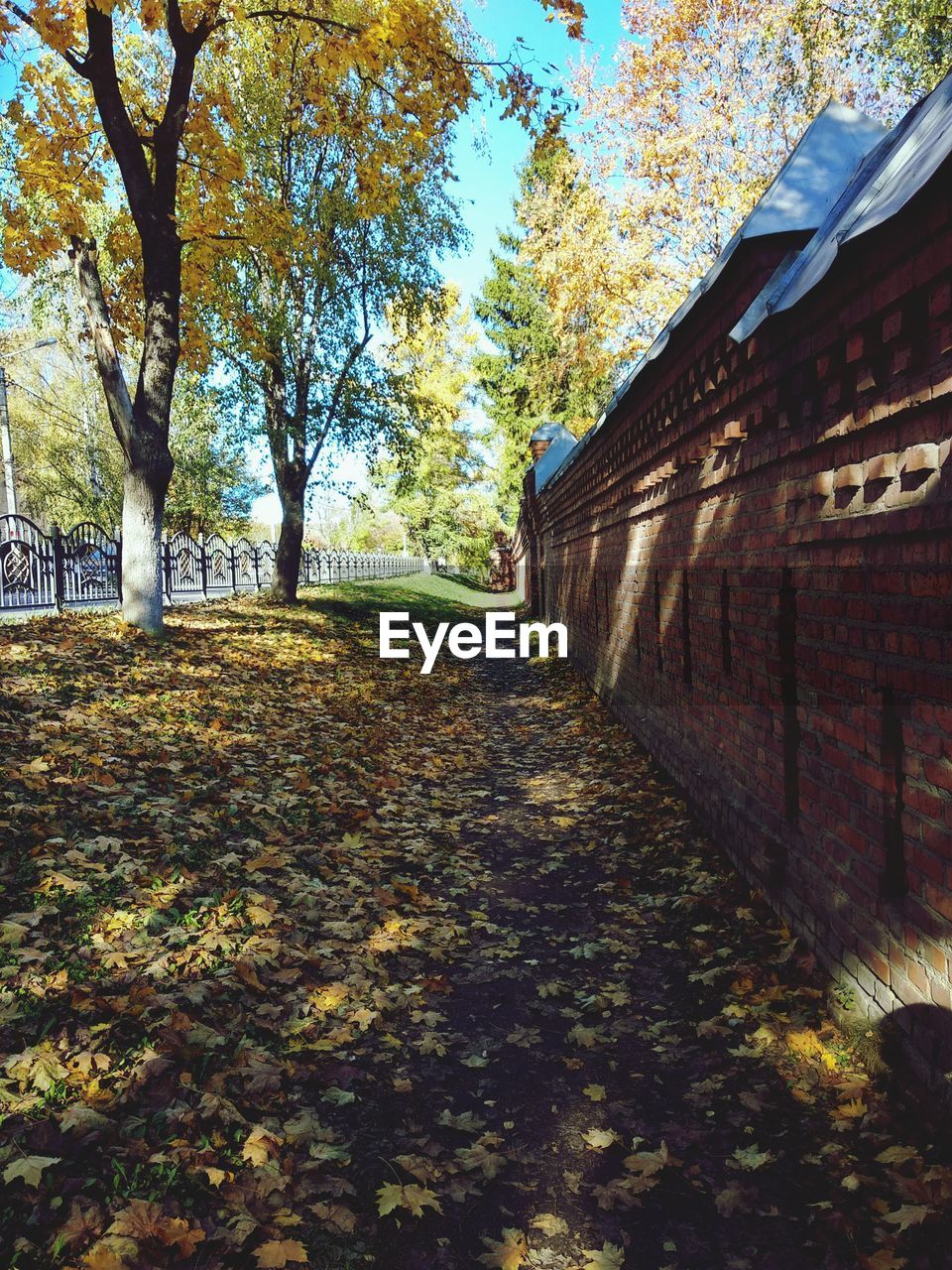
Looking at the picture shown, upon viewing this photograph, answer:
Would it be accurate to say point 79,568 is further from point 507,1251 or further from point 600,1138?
point 507,1251

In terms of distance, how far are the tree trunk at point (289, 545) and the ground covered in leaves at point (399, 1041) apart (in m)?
11.6

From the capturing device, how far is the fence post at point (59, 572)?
12312 mm

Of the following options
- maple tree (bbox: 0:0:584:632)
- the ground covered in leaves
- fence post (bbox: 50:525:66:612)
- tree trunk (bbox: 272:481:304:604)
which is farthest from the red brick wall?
tree trunk (bbox: 272:481:304:604)

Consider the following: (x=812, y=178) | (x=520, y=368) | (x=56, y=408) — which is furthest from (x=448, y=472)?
(x=812, y=178)

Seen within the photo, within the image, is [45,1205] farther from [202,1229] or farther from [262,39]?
[262,39]

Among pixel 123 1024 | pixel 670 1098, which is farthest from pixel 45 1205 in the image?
pixel 670 1098

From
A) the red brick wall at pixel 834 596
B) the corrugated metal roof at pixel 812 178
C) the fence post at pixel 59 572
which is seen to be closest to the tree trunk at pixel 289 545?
the fence post at pixel 59 572

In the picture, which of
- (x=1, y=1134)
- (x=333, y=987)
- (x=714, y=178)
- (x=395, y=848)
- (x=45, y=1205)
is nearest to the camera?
(x=45, y=1205)

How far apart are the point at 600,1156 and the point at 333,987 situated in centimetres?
152

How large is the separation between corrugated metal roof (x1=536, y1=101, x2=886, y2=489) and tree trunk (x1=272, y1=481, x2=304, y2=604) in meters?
14.5

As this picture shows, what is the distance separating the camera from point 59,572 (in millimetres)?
12523

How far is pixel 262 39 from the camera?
15320mm

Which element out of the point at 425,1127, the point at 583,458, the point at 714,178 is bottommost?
the point at 425,1127

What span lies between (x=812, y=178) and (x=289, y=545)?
1548 cm
